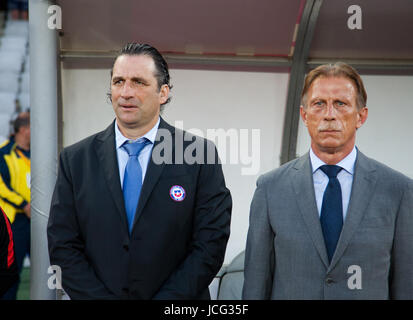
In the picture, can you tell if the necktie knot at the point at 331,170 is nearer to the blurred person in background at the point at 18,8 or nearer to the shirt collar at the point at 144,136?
the shirt collar at the point at 144,136

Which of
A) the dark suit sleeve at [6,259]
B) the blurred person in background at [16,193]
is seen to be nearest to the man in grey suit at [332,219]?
the dark suit sleeve at [6,259]

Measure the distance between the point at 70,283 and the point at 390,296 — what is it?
4.67 ft

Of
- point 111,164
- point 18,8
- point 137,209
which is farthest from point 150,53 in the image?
point 18,8

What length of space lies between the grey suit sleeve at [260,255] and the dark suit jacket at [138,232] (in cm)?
15

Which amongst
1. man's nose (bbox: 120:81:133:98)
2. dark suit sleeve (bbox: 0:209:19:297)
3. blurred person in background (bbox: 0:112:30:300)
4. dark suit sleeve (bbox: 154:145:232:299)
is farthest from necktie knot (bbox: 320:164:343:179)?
blurred person in background (bbox: 0:112:30:300)

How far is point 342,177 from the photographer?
8.02 ft

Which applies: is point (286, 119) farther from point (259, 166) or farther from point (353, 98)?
point (353, 98)

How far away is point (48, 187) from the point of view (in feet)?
11.4

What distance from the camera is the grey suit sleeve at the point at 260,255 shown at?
2.42m

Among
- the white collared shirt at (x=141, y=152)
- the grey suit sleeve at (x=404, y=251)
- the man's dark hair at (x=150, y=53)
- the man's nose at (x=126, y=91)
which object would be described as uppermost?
the man's dark hair at (x=150, y=53)

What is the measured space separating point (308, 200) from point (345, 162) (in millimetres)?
254

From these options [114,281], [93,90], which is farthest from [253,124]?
[114,281]

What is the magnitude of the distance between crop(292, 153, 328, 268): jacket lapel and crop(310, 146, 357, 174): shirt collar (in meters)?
0.02
